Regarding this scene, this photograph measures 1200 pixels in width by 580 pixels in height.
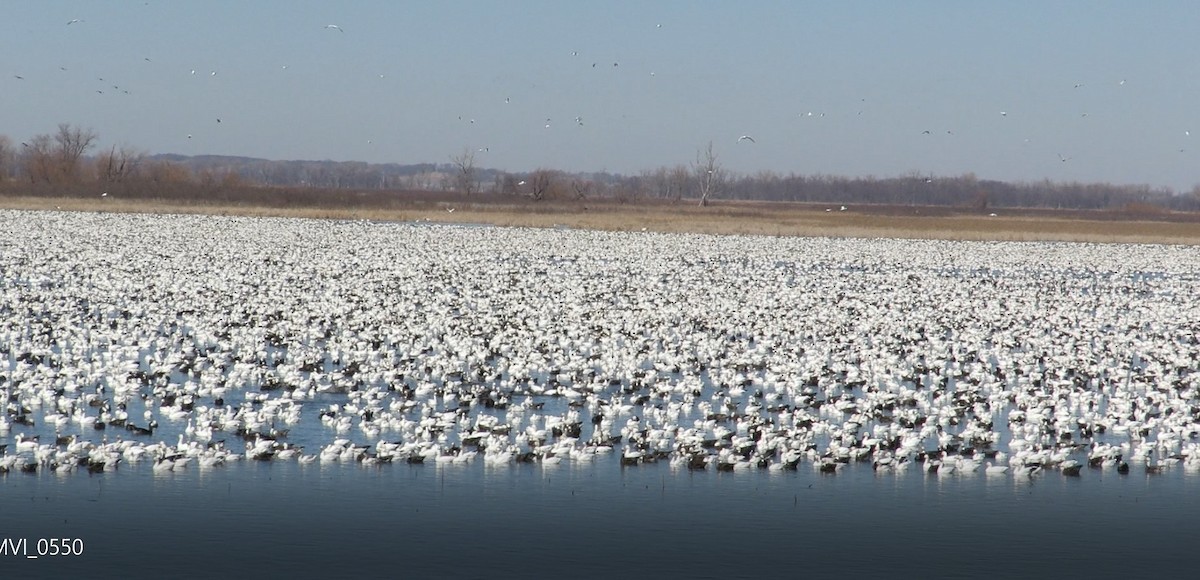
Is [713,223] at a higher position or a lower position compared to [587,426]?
higher

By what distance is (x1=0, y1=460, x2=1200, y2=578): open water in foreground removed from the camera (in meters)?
10.2

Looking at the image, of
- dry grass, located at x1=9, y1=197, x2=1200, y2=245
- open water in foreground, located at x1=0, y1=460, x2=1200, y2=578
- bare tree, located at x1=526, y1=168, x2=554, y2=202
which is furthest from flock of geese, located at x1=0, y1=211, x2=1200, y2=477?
bare tree, located at x1=526, y1=168, x2=554, y2=202

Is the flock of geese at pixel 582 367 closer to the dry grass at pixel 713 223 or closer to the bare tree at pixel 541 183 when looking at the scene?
the dry grass at pixel 713 223

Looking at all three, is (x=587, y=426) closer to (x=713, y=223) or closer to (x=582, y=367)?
(x=582, y=367)

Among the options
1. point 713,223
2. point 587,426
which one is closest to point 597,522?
point 587,426

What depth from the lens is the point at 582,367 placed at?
1853 centimetres

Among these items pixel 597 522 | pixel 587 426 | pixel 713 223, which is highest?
pixel 713 223

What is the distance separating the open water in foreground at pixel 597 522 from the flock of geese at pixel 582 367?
1.56 feet

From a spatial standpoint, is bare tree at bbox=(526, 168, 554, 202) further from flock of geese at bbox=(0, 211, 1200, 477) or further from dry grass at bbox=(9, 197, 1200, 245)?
flock of geese at bbox=(0, 211, 1200, 477)

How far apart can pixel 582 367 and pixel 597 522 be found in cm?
721

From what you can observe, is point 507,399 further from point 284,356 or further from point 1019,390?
point 1019,390

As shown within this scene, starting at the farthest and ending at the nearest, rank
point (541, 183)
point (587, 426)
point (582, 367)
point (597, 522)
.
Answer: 1. point (541, 183)
2. point (582, 367)
3. point (587, 426)
4. point (597, 522)

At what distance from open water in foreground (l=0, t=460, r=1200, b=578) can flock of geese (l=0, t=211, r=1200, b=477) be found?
1.56ft

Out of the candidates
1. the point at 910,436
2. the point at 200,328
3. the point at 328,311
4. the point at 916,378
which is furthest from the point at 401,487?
the point at 328,311
